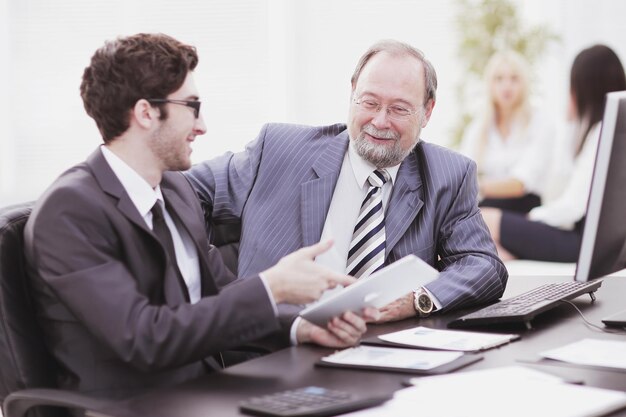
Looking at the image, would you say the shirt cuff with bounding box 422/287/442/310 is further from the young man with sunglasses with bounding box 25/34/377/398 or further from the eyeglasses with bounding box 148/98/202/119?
the eyeglasses with bounding box 148/98/202/119

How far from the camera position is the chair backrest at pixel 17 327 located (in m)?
1.83

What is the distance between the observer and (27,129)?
6672 millimetres

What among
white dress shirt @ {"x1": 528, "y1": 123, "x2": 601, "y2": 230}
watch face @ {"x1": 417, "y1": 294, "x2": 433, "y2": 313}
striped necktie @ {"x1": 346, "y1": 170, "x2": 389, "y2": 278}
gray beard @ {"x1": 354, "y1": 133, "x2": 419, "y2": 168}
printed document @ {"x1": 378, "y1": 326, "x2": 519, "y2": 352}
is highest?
gray beard @ {"x1": 354, "y1": 133, "x2": 419, "y2": 168}

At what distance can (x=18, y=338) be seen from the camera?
183cm

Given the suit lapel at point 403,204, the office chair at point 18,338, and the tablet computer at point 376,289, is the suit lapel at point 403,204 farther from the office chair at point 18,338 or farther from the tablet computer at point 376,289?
the office chair at point 18,338

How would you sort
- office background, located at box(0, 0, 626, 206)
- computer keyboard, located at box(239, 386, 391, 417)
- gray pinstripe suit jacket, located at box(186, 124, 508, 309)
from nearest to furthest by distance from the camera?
computer keyboard, located at box(239, 386, 391, 417)
gray pinstripe suit jacket, located at box(186, 124, 508, 309)
office background, located at box(0, 0, 626, 206)

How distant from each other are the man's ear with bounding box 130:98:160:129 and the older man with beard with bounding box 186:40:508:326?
2.34 ft

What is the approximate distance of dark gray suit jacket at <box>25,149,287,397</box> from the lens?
1.67 metres

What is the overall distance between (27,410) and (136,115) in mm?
637

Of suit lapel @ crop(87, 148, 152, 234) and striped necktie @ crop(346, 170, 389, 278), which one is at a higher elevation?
suit lapel @ crop(87, 148, 152, 234)

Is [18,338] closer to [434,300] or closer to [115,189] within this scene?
[115,189]

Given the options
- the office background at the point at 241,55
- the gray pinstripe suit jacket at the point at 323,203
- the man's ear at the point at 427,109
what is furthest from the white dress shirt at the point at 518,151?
the gray pinstripe suit jacket at the point at 323,203

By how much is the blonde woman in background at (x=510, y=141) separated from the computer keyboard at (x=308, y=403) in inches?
195

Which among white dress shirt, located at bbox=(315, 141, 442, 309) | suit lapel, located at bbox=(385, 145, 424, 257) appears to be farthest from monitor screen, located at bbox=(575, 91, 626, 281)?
white dress shirt, located at bbox=(315, 141, 442, 309)
